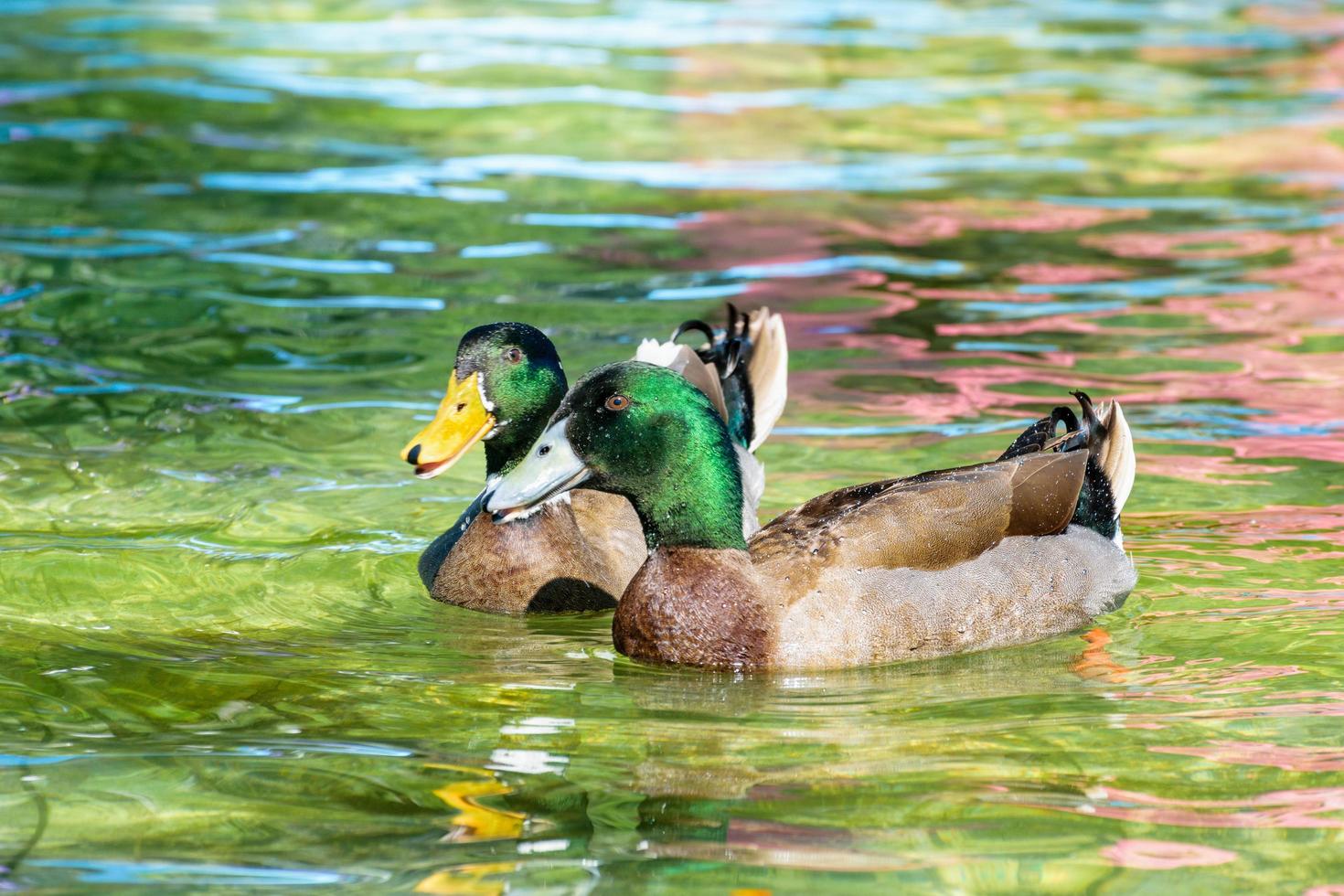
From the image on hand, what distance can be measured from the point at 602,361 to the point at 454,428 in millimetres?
3831

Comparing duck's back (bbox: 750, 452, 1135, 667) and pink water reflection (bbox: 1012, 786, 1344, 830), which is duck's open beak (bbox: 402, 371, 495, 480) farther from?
pink water reflection (bbox: 1012, 786, 1344, 830)

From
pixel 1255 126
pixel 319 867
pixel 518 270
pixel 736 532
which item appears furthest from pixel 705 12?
pixel 319 867

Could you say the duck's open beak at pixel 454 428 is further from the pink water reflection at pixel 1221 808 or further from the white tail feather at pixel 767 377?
the pink water reflection at pixel 1221 808

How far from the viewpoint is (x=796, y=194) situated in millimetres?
16688

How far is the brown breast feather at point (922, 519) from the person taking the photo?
6.81 meters

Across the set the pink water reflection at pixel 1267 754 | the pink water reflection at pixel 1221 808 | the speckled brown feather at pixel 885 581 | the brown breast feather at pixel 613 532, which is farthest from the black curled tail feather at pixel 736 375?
the pink water reflection at pixel 1221 808

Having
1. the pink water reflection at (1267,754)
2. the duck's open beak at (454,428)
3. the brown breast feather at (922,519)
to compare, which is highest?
the duck's open beak at (454,428)

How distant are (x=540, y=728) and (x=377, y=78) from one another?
16617 millimetres

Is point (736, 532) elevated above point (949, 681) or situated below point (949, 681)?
above

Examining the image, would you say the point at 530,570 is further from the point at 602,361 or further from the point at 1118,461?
the point at 602,361

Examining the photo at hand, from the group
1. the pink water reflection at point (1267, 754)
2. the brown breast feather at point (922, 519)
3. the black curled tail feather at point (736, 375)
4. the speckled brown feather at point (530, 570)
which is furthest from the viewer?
the black curled tail feather at point (736, 375)

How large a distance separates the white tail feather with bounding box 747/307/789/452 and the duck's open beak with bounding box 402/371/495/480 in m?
1.67

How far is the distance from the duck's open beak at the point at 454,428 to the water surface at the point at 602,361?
64cm

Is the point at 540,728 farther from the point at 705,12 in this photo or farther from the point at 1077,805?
the point at 705,12
